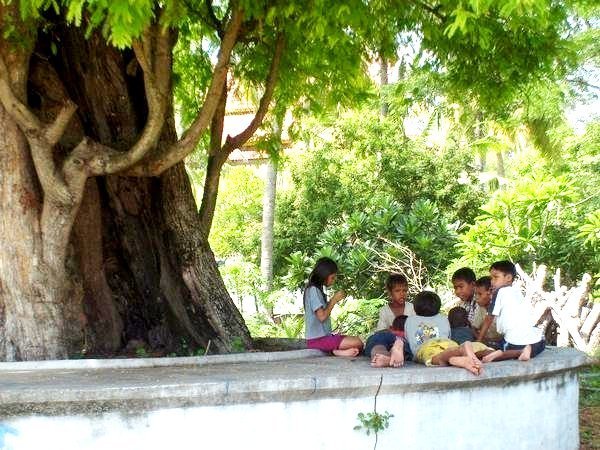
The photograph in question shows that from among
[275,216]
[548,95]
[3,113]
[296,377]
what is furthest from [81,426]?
[275,216]

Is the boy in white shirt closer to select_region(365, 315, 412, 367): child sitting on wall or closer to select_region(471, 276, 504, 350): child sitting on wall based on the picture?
select_region(471, 276, 504, 350): child sitting on wall

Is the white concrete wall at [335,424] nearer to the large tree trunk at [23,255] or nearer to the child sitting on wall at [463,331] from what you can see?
the child sitting on wall at [463,331]

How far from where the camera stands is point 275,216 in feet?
58.5

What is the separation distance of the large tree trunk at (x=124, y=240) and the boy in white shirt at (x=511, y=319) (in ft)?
8.20

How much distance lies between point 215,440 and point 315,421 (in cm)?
67

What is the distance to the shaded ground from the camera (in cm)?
791

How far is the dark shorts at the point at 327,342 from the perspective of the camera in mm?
7586

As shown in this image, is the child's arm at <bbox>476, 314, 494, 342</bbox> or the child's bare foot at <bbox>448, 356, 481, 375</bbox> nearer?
the child's bare foot at <bbox>448, 356, 481, 375</bbox>

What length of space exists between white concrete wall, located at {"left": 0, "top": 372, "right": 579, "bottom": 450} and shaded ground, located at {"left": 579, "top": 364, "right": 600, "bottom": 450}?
1.03 m

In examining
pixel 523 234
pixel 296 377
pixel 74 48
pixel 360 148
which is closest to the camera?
pixel 296 377

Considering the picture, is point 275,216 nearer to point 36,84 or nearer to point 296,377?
point 36,84

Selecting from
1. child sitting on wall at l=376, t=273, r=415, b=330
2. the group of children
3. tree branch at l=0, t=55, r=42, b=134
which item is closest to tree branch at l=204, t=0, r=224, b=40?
tree branch at l=0, t=55, r=42, b=134

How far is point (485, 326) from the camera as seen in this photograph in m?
7.29

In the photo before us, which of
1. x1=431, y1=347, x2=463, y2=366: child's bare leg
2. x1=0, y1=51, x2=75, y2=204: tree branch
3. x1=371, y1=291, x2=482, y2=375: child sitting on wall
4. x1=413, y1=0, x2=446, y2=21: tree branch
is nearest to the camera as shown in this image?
x1=371, y1=291, x2=482, y2=375: child sitting on wall
